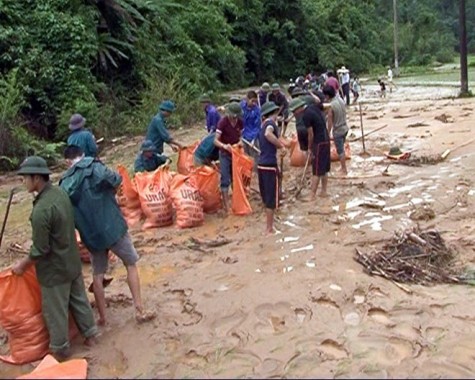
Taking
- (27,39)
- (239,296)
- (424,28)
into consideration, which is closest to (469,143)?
(239,296)

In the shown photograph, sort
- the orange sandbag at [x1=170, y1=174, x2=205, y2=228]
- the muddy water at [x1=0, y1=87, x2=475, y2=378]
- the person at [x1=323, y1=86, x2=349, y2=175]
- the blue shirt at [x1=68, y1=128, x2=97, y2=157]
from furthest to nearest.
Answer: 1. the person at [x1=323, y1=86, x2=349, y2=175]
2. the orange sandbag at [x1=170, y1=174, x2=205, y2=228]
3. the blue shirt at [x1=68, y1=128, x2=97, y2=157]
4. the muddy water at [x1=0, y1=87, x2=475, y2=378]

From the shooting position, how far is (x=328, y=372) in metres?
4.00

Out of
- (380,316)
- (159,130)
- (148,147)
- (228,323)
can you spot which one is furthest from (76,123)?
(380,316)

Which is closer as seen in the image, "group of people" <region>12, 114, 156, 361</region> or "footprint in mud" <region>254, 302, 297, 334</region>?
"group of people" <region>12, 114, 156, 361</region>

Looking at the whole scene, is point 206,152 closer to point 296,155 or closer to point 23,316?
point 296,155

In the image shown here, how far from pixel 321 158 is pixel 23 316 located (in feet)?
15.8

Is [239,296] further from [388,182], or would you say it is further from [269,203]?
[388,182]

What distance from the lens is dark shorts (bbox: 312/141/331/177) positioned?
8.30m

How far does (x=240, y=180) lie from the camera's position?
785cm

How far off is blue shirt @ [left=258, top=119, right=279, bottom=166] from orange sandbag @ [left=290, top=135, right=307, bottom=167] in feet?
12.2

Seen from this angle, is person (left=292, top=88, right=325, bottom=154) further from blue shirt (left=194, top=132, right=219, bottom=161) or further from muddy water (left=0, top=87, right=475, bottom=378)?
blue shirt (left=194, top=132, right=219, bottom=161)

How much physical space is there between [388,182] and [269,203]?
2.91 meters

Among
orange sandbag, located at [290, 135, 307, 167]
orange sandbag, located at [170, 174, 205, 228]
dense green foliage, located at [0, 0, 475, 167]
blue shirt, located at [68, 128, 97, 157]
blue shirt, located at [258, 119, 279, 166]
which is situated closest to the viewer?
blue shirt, located at [258, 119, 279, 166]

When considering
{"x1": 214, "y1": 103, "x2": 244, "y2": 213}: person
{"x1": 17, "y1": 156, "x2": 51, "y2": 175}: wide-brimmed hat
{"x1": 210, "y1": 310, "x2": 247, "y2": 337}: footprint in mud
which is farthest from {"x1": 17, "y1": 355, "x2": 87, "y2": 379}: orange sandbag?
{"x1": 214, "y1": 103, "x2": 244, "y2": 213}: person
